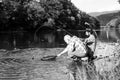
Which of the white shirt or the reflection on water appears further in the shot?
the reflection on water

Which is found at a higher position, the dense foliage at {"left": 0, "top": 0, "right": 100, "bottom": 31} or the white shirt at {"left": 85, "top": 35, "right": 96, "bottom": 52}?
the white shirt at {"left": 85, "top": 35, "right": 96, "bottom": 52}

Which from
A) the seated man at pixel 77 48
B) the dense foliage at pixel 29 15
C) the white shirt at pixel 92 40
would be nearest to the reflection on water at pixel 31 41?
the seated man at pixel 77 48

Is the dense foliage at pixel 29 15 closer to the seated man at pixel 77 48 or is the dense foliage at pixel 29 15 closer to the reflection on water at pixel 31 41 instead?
the reflection on water at pixel 31 41

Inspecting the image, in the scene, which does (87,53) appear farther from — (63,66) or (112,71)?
(112,71)

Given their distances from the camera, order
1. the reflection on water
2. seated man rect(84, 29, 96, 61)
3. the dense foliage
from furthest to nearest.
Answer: the dense foliage < the reflection on water < seated man rect(84, 29, 96, 61)

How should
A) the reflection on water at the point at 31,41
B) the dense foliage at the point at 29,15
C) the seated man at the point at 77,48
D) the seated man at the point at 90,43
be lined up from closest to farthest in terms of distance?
the seated man at the point at 77,48
the seated man at the point at 90,43
the reflection on water at the point at 31,41
the dense foliage at the point at 29,15

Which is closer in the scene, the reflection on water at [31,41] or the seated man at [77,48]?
the seated man at [77,48]

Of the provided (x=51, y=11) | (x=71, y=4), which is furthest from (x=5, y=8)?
(x=71, y=4)

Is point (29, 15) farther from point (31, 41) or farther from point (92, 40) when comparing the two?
point (92, 40)

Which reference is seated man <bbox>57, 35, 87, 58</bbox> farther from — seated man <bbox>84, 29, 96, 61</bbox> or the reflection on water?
the reflection on water

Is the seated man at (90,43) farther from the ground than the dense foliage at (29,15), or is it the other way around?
the seated man at (90,43)

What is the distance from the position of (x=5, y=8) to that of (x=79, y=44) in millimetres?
79187

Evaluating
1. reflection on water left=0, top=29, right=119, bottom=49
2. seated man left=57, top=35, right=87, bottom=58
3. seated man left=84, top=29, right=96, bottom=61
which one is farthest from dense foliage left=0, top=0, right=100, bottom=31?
seated man left=57, top=35, right=87, bottom=58

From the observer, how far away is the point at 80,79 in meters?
8.05
